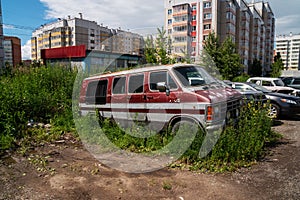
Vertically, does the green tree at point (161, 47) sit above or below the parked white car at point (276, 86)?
above

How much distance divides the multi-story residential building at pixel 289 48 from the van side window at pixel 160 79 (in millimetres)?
123200

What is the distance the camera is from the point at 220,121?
4.92m

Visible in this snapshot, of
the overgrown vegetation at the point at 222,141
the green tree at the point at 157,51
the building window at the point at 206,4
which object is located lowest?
the overgrown vegetation at the point at 222,141

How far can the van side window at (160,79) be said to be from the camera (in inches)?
211

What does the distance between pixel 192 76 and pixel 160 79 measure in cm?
81

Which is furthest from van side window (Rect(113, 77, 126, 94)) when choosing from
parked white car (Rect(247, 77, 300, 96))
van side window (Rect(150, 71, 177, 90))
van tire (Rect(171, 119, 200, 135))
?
parked white car (Rect(247, 77, 300, 96))

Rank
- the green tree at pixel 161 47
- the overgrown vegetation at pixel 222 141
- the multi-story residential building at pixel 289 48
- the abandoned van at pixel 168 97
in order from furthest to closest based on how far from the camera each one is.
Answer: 1. the multi-story residential building at pixel 289 48
2. the green tree at pixel 161 47
3. the abandoned van at pixel 168 97
4. the overgrown vegetation at pixel 222 141

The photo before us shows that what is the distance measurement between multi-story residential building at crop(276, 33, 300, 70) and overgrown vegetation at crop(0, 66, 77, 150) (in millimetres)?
122593

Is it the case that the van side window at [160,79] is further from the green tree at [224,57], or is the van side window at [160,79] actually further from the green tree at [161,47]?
the green tree at [224,57]

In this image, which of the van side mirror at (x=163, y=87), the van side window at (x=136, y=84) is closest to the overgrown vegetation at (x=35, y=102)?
the van side window at (x=136, y=84)

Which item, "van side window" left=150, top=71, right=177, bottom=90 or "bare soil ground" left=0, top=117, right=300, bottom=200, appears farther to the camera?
"van side window" left=150, top=71, right=177, bottom=90

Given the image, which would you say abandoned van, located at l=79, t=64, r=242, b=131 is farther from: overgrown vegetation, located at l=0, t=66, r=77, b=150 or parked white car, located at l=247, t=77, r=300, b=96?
parked white car, located at l=247, t=77, r=300, b=96

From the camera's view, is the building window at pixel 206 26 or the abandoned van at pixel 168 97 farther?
the building window at pixel 206 26

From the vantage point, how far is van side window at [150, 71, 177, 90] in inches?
211
